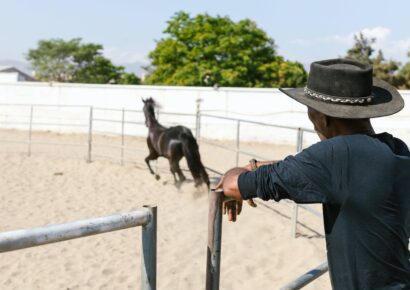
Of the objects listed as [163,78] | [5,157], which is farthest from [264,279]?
[163,78]

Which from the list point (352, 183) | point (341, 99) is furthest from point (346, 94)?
point (352, 183)

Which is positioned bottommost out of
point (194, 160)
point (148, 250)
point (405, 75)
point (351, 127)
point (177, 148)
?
point (194, 160)

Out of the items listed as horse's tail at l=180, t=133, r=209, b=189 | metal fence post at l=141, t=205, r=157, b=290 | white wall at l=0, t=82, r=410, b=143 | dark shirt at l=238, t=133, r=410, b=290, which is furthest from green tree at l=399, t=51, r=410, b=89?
metal fence post at l=141, t=205, r=157, b=290

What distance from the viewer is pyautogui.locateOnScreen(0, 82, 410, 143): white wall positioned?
1455cm

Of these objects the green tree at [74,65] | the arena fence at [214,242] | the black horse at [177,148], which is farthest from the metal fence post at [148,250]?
the green tree at [74,65]

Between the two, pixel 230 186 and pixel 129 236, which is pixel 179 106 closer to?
pixel 129 236

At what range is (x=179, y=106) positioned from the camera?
1566 cm

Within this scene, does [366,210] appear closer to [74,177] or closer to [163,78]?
[74,177]

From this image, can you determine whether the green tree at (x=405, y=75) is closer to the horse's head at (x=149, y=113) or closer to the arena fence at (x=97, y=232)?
the horse's head at (x=149, y=113)

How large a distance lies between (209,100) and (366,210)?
46.8 ft

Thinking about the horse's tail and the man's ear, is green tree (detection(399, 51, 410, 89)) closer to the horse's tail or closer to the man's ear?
the horse's tail

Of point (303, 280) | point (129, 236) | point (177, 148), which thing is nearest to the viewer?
point (303, 280)

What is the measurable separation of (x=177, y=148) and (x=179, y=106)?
785cm

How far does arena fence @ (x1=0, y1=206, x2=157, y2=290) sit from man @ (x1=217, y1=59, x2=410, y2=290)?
9.7 inches
